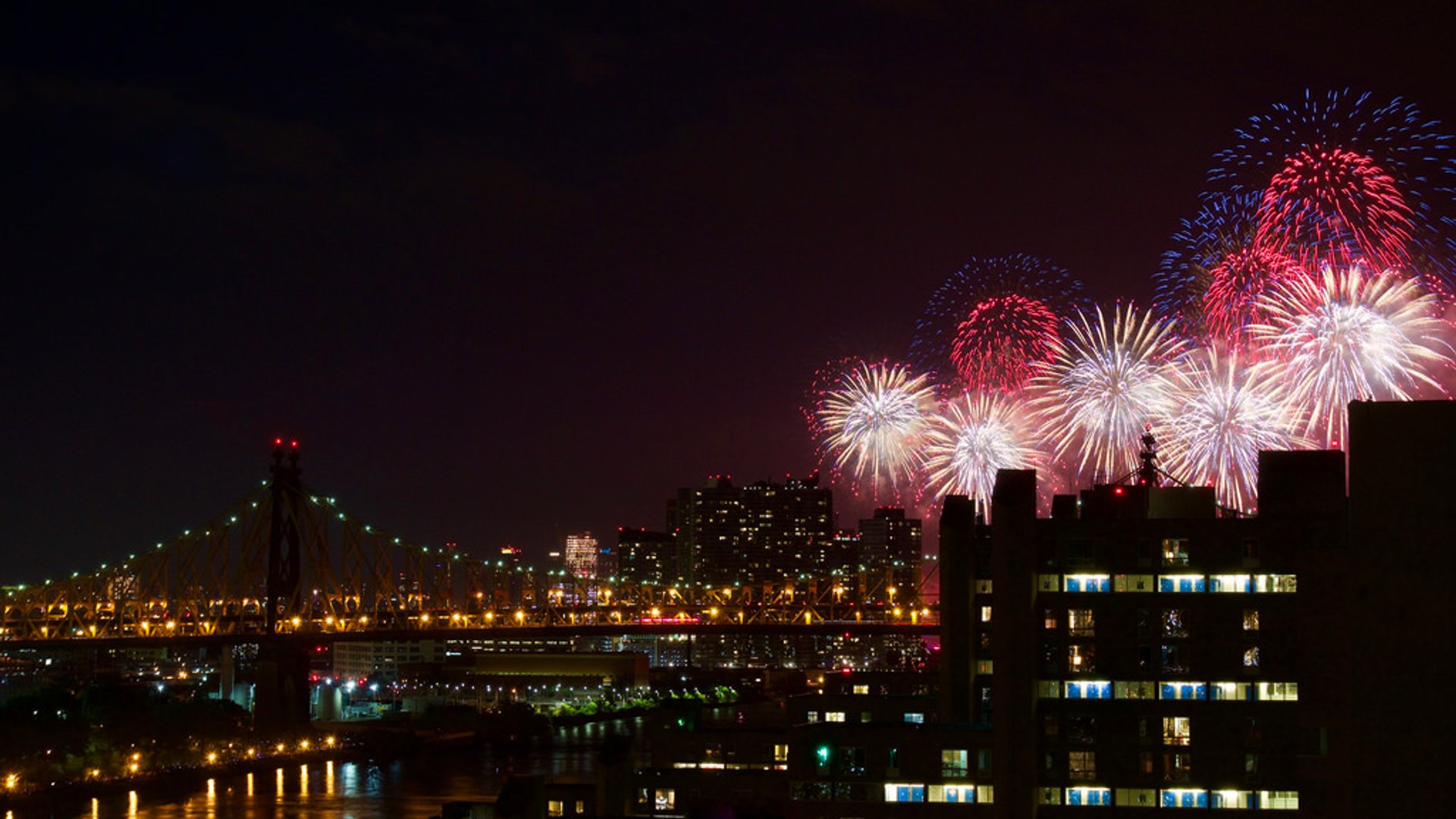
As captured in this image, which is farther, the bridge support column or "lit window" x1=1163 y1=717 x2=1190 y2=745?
the bridge support column

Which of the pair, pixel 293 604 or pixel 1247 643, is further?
pixel 293 604

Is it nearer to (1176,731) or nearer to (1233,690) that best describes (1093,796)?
(1176,731)

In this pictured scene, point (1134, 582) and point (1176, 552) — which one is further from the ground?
point (1176, 552)

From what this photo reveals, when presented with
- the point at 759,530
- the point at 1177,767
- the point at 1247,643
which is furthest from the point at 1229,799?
the point at 759,530

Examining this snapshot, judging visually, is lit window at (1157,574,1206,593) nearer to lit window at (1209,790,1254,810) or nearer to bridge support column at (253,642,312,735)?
lit window at (1209,790,1254,810)

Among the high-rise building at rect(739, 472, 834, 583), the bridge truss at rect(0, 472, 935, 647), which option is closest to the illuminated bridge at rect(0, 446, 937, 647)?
the bridge truss at rect(0, 472, 935, 647)

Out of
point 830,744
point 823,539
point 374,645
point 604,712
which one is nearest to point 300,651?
point 604,712

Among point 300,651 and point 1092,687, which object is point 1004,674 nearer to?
point 1092,687
